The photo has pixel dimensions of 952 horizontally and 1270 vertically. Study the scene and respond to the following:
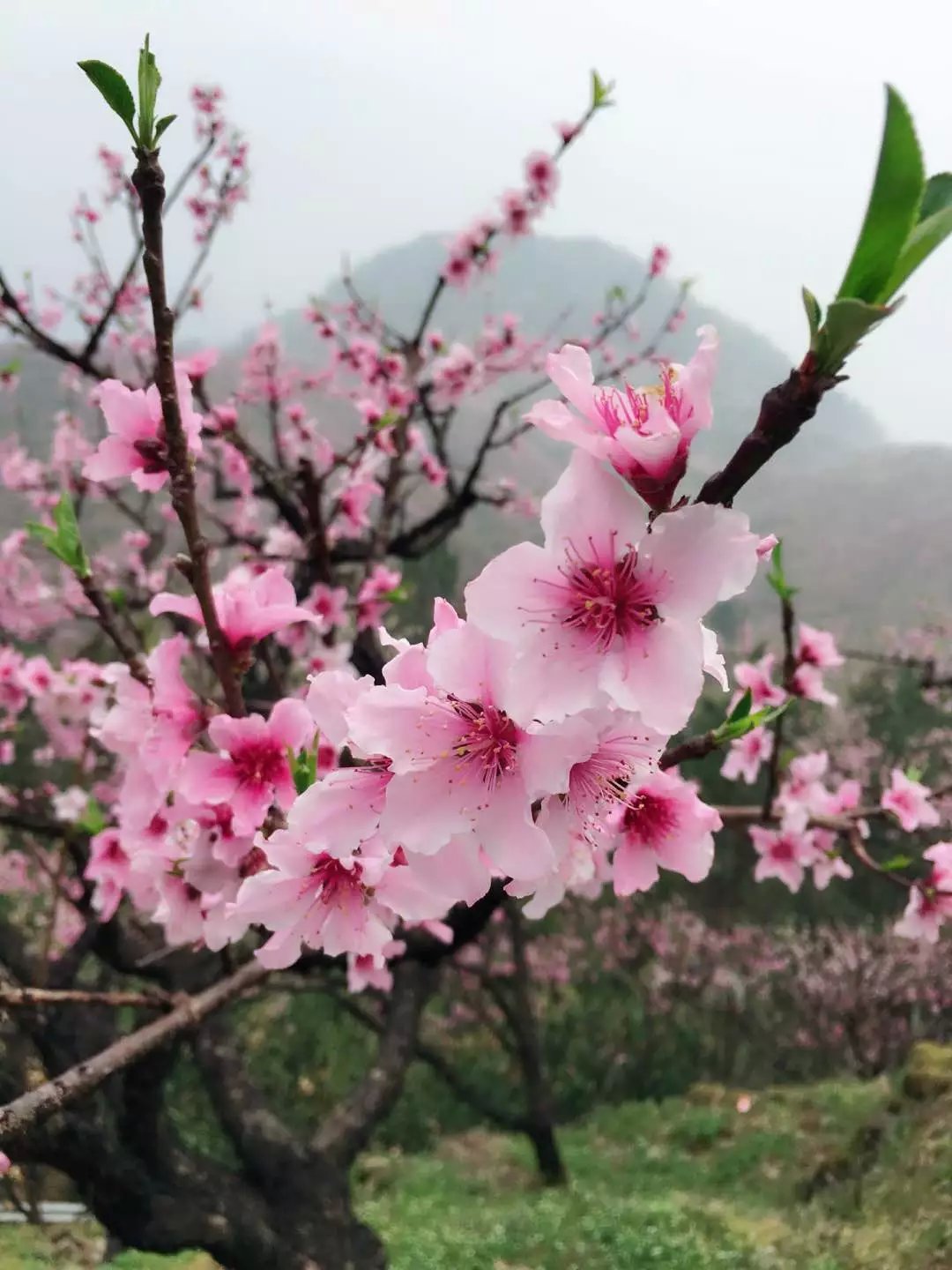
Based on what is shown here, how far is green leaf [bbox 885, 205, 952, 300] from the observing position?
0.48 meters

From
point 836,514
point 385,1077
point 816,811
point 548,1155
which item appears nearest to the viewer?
point 816,811

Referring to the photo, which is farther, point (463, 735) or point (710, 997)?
point (710, 997)

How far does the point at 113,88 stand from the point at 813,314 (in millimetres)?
532

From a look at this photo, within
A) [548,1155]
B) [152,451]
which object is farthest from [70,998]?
[548,1155]

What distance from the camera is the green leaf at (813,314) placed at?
48 centimetres

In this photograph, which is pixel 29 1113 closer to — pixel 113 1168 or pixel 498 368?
pixel 113 1168

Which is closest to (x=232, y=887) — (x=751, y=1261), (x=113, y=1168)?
(x=113, y=1168)

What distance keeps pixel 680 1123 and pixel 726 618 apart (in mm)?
13918

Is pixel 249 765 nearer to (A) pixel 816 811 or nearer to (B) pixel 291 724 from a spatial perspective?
(B) pixel 291 724

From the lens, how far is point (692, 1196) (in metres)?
3.84

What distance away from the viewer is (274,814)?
1014 mm

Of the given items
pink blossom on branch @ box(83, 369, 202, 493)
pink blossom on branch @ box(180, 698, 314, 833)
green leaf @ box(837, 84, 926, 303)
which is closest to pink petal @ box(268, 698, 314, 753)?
pink blossom on branch @ box(180, 698, 314, 833)

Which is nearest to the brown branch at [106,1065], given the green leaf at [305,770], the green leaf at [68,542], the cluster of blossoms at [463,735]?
the cluster of blossoms at [463,735]

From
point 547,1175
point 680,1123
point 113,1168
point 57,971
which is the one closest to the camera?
point 113,1168
